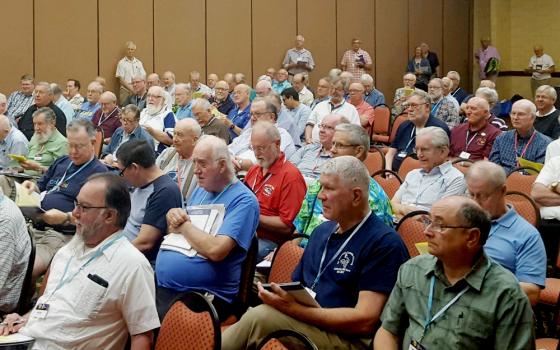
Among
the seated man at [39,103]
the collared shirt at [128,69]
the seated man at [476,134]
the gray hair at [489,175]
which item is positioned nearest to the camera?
the gray hair at [489,175]

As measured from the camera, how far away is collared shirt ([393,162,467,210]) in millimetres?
4984

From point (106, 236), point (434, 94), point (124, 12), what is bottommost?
point (106, 236)

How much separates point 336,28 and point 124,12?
482cm

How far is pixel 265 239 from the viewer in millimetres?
4660

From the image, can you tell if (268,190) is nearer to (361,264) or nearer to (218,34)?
(361,264)

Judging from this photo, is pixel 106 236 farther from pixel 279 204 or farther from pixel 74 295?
pixel 279 204

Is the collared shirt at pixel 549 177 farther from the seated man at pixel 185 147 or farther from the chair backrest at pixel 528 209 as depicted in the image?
the seated man at pixel 185 147

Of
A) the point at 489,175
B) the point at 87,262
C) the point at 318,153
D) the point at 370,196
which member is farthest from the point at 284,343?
the point at 318,153

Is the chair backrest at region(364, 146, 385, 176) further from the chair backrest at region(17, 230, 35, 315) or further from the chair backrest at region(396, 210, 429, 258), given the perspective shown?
the chair backrest at region(17, 230, 35, 315)

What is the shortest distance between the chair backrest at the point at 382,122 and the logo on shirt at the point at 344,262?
25.8 feet

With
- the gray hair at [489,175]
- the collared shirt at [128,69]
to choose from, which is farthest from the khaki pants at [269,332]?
the collared shirt at [128,69]

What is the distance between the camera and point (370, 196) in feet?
13.0

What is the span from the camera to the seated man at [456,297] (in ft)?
8.29

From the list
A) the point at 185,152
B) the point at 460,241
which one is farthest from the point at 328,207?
the point at 185,152
